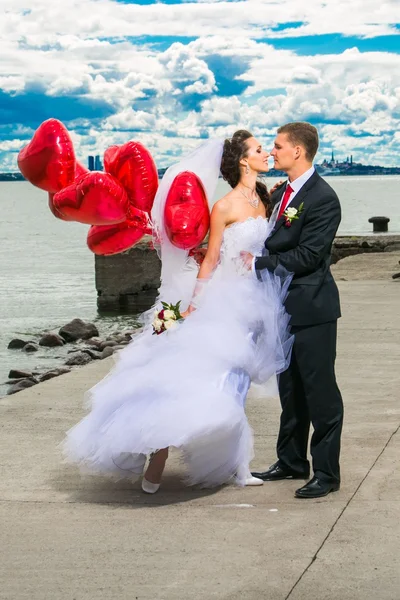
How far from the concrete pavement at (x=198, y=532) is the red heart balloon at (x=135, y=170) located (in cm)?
165

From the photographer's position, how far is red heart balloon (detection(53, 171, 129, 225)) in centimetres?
566

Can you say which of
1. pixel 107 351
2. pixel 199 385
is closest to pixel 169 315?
pixel 199 385

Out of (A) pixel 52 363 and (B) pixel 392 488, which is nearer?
(B) pixel 392 488

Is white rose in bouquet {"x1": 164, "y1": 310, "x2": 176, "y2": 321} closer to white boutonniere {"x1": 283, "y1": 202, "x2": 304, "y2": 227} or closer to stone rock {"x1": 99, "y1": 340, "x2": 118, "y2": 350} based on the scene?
white boutonniere {"x1": 283, "y1": 202, "x2": 304, "y2": 227}

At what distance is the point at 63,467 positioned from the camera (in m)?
6.64

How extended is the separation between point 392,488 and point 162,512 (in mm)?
1296

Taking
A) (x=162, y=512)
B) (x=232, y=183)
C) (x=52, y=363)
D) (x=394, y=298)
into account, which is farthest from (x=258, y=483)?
(x=52, y=363)

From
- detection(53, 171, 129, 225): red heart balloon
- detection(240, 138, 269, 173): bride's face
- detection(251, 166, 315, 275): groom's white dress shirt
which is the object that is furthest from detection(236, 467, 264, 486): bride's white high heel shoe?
detection(240, 138, 269, 173): bride's face

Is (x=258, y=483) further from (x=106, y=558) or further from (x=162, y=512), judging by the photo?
(x=106, y=558)

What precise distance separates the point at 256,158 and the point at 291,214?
1.55 feet

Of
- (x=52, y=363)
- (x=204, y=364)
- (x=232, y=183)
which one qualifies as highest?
(x=232, y=183)

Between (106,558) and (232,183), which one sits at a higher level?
(232,183)

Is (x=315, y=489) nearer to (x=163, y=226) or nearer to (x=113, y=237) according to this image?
(x=163, y=226)

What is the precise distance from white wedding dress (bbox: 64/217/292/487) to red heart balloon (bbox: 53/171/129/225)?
0.60m
